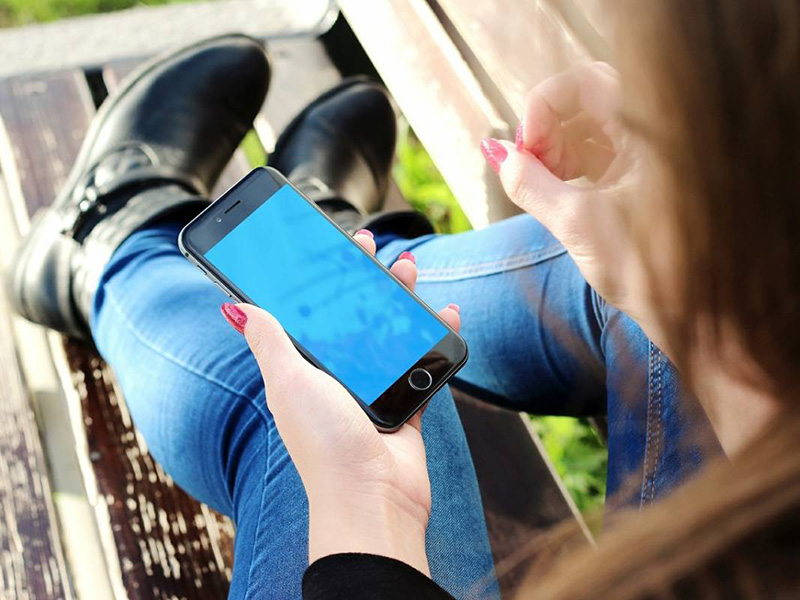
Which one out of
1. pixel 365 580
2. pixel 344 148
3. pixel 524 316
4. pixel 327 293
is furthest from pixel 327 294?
pixel 344 148

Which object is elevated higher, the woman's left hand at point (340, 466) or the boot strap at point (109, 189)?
the boot strap at point (109, 189)

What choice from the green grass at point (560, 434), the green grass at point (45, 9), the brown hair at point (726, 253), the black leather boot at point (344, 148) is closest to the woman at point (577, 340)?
the brown hair at point (726, 253)

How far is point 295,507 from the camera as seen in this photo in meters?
0.78

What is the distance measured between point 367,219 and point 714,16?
2.35 ft

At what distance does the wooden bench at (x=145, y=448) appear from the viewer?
0.98 meters

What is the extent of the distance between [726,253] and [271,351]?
41 cm

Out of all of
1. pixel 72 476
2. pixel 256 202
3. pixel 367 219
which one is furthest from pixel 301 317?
pixel 72 476

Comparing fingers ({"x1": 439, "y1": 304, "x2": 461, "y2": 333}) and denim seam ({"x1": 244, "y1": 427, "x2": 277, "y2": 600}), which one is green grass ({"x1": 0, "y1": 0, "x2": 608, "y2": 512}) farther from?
denim seam ({"x1": 244, "y1": 427, "x2": 277, "y2": 600})

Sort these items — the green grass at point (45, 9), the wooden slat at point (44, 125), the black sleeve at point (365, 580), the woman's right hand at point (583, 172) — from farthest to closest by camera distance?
the green grass at point (45, 9) < the wooden slat at point (44, 125) < the woman's right hand at point (583, 172) < the black sleeve at point (365, 580)

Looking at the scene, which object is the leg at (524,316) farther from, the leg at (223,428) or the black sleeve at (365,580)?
the black sleeve at (365,580)

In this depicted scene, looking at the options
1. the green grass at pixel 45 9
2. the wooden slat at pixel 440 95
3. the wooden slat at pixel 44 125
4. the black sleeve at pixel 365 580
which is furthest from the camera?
the green grass at pixel 45 9

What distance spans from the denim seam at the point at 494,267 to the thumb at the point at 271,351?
321mm

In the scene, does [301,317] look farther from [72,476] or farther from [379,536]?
[72,476]

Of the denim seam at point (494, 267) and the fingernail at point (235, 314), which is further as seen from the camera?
the denim seam at point (494, 267)
